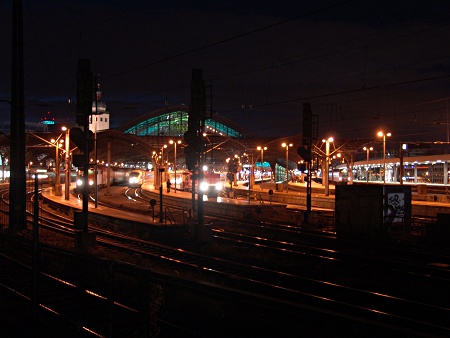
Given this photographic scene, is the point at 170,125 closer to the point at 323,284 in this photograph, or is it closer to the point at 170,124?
the point at 170,124

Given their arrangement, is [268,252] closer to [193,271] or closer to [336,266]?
[336,266]

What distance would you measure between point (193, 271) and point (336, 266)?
4.69 meters

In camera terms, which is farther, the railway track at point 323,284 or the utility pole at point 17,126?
the utility pole at point 17,126

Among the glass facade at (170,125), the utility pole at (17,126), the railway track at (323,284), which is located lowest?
the railway track at (323,284)

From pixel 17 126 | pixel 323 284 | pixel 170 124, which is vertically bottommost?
pixel 323 284

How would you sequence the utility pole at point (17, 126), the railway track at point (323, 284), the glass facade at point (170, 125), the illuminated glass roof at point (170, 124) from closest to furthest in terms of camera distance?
the railway track at point (323, 284) → the utility pole at point (17, 126) → the illuminated glass roof at point (170, 124) → the glass facade at point (170, 125)

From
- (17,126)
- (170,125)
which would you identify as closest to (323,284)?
(17,126)

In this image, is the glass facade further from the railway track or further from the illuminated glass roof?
the railway track

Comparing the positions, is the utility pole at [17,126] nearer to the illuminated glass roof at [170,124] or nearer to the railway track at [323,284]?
the railway track at [323,284]

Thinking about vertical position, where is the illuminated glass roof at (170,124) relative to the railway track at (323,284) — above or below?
above

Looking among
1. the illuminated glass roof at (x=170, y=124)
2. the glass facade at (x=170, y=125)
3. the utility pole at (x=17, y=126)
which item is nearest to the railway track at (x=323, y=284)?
the utility pole at (x=17, y=126)

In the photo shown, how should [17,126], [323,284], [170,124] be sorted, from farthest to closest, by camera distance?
[170,124], [17,126], [323,284]

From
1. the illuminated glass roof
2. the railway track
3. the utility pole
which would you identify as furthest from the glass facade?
the railway track

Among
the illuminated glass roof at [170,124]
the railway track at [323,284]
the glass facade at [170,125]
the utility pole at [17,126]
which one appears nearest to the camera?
the railway track at [323,284]
